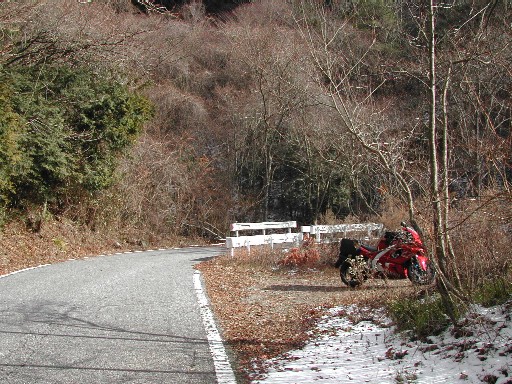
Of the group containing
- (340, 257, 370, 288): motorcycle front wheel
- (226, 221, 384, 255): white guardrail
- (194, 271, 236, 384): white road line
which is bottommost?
(194, 271, 236, 384): white road line

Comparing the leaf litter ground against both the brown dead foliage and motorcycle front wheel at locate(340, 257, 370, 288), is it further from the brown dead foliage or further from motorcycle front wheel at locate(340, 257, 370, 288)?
motorcycle front wheel at locate(340, 257, 370, 288)

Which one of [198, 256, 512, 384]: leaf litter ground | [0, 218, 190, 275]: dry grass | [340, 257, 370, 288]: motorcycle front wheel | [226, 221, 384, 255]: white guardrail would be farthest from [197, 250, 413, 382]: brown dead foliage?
[0, 218, 190, 275]: dry grass

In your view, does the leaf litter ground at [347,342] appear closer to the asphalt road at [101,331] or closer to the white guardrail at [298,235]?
the asphalt road at [101,331]

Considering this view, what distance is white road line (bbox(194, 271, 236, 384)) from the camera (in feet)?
18.4

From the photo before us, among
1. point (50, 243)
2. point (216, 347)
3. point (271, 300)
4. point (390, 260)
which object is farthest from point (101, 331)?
point (50, 243)

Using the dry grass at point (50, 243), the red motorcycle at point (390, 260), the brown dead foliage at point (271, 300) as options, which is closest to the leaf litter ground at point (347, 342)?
the brown dead foliage at point (271, 300)

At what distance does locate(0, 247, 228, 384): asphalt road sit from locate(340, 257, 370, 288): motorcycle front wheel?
9.65 feet

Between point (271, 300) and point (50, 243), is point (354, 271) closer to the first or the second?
point (271, 300)

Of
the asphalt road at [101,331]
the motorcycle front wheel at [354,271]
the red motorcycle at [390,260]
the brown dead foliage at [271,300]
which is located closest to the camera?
the asphalt road at [101,331]

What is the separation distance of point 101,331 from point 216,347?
5.70ft

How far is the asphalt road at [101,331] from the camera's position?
5.71 metres

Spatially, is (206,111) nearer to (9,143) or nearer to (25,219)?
(25,219)

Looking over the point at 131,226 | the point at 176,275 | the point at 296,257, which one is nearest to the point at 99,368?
the point at 176,275

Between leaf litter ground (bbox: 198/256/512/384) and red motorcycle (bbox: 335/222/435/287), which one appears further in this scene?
red motorcycle (bbox: 335/222/435/287)
